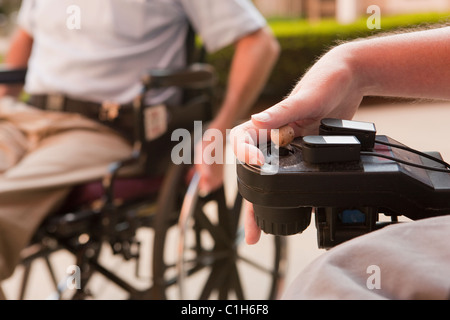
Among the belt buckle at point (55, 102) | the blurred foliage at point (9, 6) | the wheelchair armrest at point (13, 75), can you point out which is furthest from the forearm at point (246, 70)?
A: the blurred foliage at point (9, 6)

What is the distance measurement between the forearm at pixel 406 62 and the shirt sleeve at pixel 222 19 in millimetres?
1011

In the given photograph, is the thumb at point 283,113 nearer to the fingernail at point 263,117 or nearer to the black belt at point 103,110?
the fingernail at point 263,117

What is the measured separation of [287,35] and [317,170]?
19.2 ft

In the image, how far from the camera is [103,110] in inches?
69.7

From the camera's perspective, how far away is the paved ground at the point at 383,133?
1.94 metres

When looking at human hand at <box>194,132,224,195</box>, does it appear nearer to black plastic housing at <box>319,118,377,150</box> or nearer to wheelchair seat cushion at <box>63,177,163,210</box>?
wheelchair seat cushion at <box>63,177,163,210</box>

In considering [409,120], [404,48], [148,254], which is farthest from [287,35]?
[404,48]

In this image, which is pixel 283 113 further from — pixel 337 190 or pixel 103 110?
pixel 103 110

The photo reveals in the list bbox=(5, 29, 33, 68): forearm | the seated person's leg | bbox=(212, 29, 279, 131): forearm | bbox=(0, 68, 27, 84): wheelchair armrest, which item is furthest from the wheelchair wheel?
the seated person's leg

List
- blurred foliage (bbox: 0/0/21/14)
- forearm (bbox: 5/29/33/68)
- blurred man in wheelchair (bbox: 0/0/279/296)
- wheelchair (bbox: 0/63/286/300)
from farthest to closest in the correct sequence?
blurred foliage (bbox: 0/0/21/14) → forearm (bbox: 5/29/33/68) → blurred man in wheelchair (bbox: 0/0/279/296) → wheelchair (bbox: 0/63/286/300)

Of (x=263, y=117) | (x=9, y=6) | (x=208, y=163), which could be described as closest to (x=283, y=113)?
(x=263, y=117)

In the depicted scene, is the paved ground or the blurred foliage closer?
the paved ground

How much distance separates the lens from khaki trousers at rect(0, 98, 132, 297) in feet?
4.75

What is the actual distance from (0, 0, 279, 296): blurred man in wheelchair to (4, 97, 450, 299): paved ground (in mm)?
381
